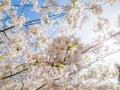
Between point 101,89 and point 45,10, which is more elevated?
point 45,10

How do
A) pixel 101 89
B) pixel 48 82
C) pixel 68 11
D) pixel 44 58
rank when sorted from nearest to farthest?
pixel 44 58 → pixel 48 82 → pixel 68 11 → pixel 101 89

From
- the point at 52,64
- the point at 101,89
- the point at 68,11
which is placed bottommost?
the point at 101,89

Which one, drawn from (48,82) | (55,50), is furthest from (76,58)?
(48,82)

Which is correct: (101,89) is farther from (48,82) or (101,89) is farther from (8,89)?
(48,82)

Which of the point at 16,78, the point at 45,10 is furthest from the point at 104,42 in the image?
the point at 16,78

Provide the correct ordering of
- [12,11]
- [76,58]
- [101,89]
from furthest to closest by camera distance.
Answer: [101,89] < [12,11] < [76,58]

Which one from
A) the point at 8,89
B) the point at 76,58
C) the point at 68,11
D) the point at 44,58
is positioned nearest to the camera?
the point at 76,58

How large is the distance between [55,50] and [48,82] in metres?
1.42

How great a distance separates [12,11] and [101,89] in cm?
470

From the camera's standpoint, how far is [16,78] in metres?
10.8

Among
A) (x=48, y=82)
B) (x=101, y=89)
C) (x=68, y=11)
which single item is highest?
(x=68, y=11)

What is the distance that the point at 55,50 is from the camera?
15.4 feet

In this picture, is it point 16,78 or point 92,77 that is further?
point 16,78

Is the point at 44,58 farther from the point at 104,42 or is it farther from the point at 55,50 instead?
the point at 104,42
